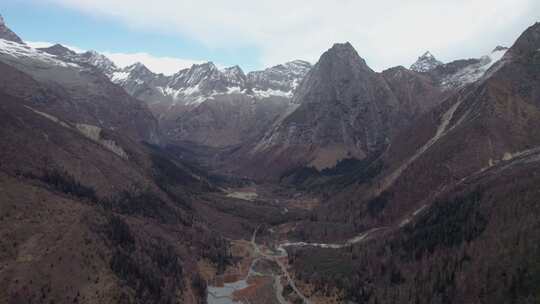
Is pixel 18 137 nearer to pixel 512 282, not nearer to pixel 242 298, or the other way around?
pixel 242 298

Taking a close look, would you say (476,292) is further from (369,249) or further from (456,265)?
(369,249)

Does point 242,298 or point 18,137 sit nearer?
point 242,298

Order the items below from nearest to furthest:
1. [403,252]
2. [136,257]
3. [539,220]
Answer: [539,220] < [136,257] < [403,252]

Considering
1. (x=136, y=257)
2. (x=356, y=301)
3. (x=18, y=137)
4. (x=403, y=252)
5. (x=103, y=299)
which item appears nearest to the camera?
(x=103, y=299)

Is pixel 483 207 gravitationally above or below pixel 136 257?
above

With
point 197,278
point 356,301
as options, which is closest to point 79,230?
point 197,278

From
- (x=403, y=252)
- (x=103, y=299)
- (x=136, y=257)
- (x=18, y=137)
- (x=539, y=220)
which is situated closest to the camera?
(x=103, y=299)

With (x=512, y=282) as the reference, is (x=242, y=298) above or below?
below

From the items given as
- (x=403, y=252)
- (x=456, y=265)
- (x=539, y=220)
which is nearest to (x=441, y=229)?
(x=403, y=252)

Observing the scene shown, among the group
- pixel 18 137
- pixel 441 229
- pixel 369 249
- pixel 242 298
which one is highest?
pixel 18 137
